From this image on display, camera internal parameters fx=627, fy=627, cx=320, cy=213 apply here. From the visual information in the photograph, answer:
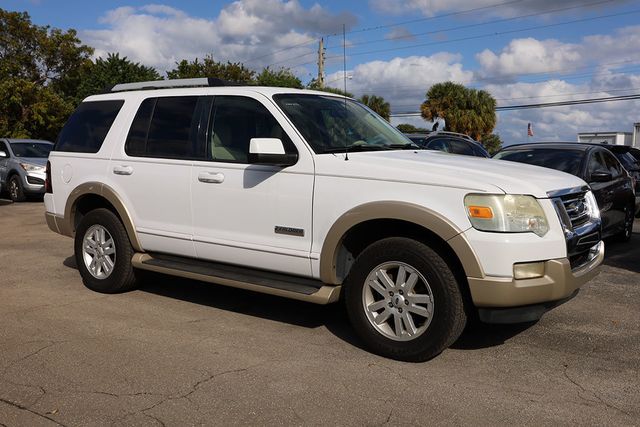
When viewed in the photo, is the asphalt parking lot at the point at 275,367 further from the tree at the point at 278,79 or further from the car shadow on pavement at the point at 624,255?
the tree at the point at 278,79

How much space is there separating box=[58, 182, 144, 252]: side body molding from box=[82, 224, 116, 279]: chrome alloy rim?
0.30 m

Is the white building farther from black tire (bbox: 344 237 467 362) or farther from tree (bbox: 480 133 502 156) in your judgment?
black tire (bbox: 344 237 467 362)

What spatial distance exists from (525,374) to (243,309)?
2640mm

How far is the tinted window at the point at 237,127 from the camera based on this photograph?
527cm

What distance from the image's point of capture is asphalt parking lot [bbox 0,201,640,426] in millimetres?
3643

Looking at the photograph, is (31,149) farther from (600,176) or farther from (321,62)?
(321,62)

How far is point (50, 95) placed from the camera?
29.0 meters

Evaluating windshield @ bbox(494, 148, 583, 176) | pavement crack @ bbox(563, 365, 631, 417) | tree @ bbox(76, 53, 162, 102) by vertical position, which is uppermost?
tree @ bbox(76, 53, 162, 102)

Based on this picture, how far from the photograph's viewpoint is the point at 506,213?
4.09 metres

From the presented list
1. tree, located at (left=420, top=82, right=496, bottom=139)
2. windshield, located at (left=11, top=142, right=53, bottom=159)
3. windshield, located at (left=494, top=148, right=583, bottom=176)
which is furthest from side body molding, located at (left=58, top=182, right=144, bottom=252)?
tree, located at (left=420, top=82, right=496, bottom=139)

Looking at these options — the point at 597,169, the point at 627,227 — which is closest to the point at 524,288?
the point at 597,169

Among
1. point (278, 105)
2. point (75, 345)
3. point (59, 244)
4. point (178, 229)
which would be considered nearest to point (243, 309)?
point (178, 229)

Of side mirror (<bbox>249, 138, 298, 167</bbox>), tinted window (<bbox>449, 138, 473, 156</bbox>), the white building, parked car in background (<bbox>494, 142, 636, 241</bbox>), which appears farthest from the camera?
the white building

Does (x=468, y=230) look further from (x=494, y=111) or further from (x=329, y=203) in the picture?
(x=494, y=111)
